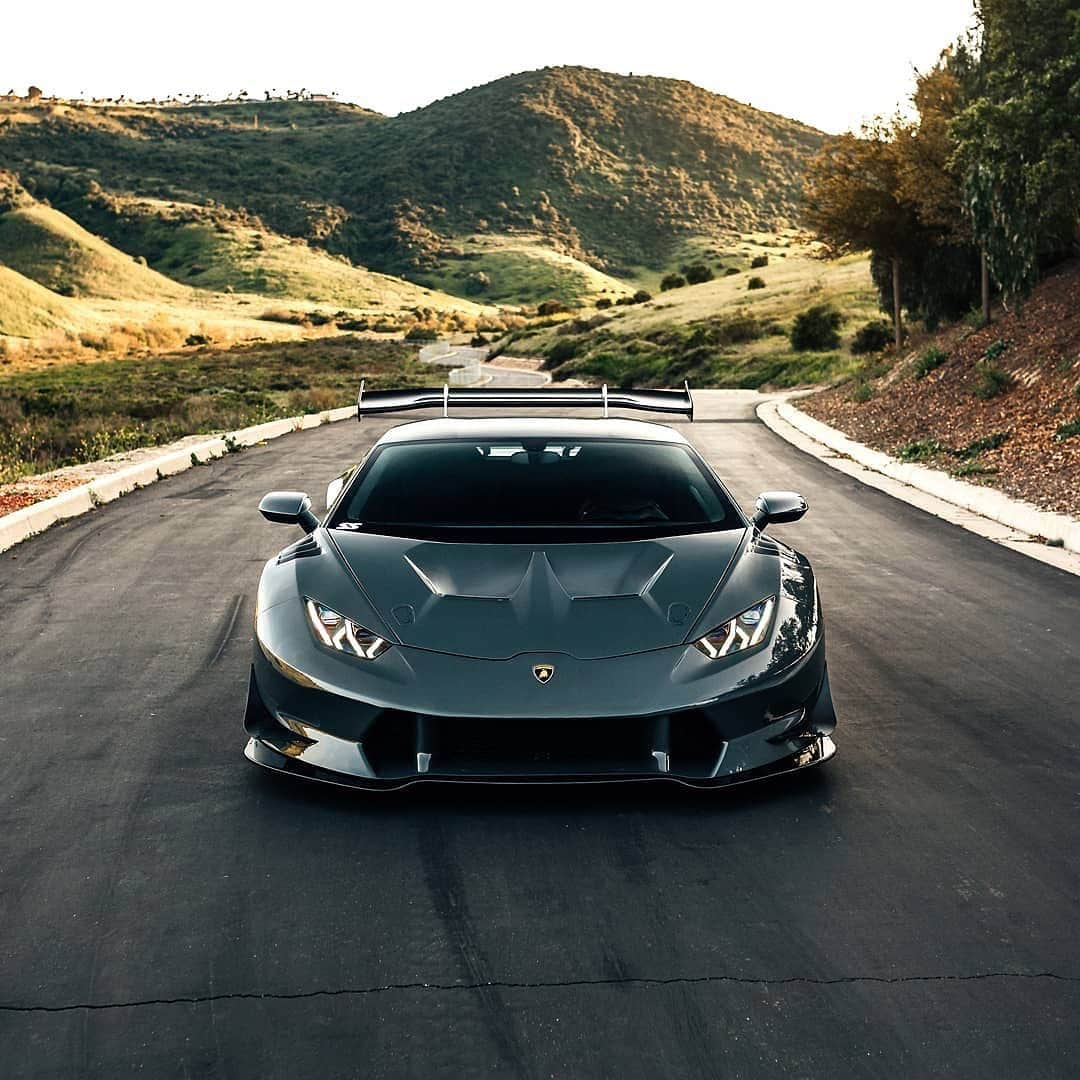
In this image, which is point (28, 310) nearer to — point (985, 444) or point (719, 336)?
point (719, 336)

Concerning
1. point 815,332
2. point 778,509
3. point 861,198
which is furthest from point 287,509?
point 815,332

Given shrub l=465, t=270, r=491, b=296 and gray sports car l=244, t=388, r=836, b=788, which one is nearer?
gray sports car l=244, t=388, r=836, b=788

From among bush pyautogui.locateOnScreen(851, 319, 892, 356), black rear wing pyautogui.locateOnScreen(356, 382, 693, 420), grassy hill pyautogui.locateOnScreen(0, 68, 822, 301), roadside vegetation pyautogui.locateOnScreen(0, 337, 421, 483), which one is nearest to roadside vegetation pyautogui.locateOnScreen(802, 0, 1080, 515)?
black rear wing pyautogui.locateOnScreen(356, 382, 693, 420)

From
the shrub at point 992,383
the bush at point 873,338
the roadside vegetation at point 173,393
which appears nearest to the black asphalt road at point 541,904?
the roadside vegetation at point 173,393

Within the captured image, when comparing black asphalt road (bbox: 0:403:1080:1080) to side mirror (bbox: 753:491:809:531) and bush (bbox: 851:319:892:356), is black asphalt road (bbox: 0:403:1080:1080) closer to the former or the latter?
side mirror (bbox: 753:491:809:531)

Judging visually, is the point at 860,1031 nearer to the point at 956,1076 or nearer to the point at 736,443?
the point at 956,1076

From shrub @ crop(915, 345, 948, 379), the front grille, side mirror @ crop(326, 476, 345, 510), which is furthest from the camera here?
shrub @ crop(915, 345, 948, 379)

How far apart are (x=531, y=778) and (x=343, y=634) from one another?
920mm

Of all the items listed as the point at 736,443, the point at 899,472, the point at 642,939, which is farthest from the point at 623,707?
the point at 736,443

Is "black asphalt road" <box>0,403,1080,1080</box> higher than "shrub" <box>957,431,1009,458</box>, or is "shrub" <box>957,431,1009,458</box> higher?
"black asphalt road" <box>0,403,1080,1080</box>

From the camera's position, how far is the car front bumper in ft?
15.9

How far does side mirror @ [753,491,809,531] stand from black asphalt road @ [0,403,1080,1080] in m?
0.96

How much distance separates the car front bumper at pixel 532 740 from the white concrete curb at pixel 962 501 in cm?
641

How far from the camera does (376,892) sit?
439 cm
